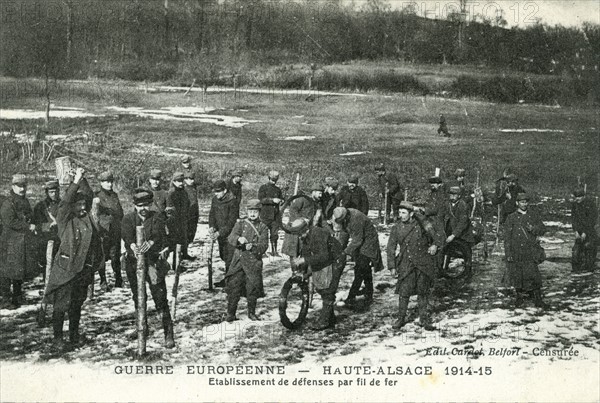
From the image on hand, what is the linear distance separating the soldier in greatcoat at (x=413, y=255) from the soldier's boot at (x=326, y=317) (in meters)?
0.71

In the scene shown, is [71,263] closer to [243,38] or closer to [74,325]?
[74,325]

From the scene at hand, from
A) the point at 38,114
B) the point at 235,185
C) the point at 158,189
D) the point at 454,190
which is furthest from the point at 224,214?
the point at 454,190

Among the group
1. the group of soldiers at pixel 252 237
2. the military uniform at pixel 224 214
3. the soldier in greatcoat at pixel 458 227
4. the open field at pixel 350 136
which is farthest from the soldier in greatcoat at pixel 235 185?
the soldier in greatcoat at pixel 458 227

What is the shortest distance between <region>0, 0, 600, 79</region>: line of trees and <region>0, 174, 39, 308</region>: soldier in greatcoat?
1635 mm

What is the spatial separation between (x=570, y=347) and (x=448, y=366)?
1448 mm

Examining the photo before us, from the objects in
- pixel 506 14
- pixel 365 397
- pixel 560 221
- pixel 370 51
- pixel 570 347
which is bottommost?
pixel 365 397

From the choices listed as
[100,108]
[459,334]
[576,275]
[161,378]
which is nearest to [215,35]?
[100,108]

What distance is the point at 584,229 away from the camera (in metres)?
7.30

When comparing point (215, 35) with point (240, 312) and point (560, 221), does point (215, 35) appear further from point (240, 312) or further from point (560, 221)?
point (560, 221)

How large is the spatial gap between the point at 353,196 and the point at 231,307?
2186 mm

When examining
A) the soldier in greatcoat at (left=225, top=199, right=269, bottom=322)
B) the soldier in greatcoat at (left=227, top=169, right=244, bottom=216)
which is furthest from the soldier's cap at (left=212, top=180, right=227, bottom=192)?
the soldier in greatcoat at (left=225, top=199, right=269, bottom=322)

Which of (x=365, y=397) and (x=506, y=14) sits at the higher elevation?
(x=506, y=14)

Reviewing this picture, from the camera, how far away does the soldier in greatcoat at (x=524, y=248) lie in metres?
6.61

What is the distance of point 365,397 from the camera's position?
6.30m
